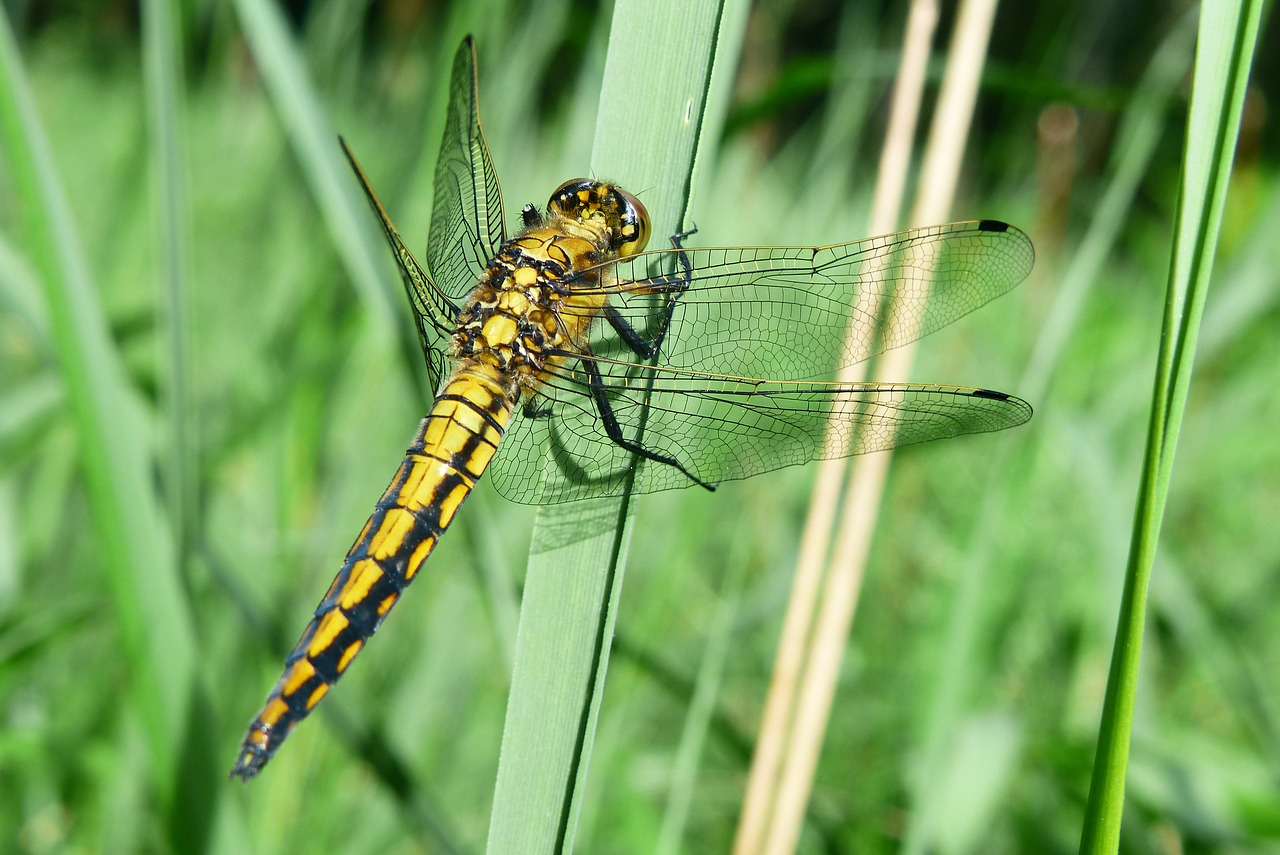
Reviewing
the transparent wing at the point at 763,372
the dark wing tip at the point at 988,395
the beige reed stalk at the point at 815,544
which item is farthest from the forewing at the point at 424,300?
the dark wing tip at the point at 988,395

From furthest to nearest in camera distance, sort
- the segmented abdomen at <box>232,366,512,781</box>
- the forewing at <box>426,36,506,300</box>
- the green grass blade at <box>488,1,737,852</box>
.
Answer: the forewing at <box>426,36,506,300</box> → the segmented abdomen at <box>232,366,512,781</box> → the green grass blade at <box>488,1,737,852</box>

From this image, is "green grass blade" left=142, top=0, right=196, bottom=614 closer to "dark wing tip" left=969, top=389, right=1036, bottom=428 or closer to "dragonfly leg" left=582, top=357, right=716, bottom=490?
"dragonfly leg" left=582, top=357, right=716, bottom=490

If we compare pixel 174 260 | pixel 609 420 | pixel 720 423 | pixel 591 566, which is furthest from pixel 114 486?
pixel 720 423

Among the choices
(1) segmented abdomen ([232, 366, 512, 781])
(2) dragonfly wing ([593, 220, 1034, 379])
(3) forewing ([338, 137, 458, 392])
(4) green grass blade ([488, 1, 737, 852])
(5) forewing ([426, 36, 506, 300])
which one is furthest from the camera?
(5) forewing ([426, 36, 506, 300])

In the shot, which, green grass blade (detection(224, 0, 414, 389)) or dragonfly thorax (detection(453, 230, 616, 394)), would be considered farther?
dragonfly thorax (detection(453, 230, 616, 394))

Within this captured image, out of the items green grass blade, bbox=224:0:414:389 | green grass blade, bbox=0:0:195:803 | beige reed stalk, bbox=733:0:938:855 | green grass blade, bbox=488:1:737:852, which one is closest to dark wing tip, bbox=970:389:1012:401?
beige reed stalk, bbox=733:0:938:855

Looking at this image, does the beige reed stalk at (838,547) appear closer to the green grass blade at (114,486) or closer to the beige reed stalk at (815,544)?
the beige reed stalk at (815,544)

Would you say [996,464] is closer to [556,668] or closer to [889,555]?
[556,668]
